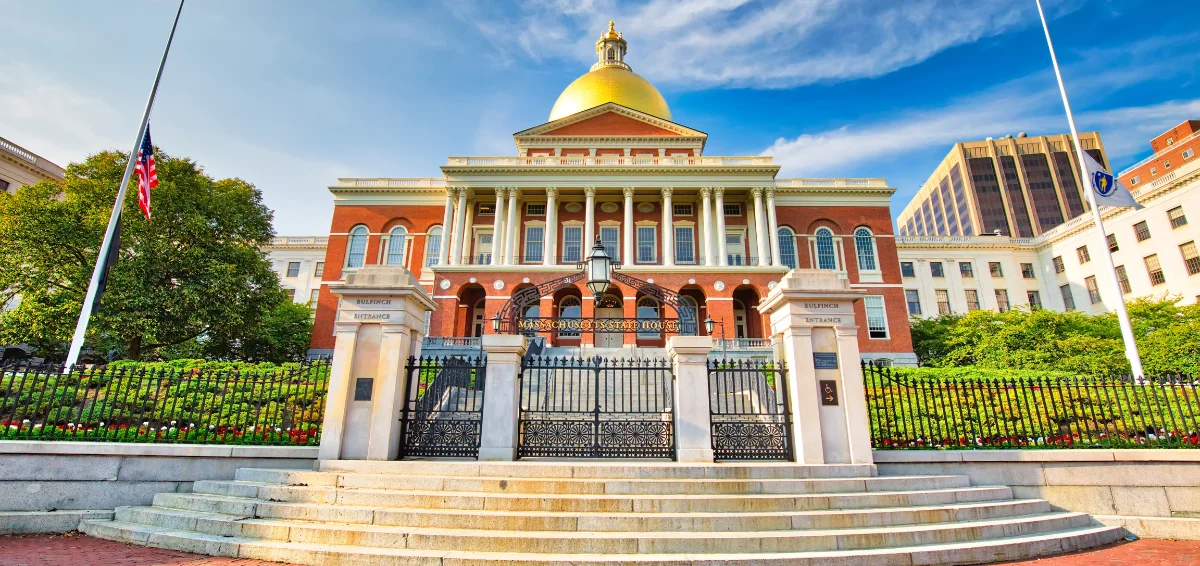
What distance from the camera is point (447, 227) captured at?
34375 millimetres

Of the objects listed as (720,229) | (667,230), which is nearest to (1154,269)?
(720,229)

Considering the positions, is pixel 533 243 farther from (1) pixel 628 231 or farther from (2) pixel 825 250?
(2) pixel 825 250

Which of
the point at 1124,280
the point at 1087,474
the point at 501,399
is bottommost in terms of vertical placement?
the point at 1087,474

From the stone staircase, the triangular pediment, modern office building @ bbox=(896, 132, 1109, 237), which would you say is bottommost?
the stone staircase

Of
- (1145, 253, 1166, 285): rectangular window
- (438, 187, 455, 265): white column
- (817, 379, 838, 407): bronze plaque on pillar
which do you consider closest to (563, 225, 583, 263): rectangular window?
(438, 187, 455, 265): white column

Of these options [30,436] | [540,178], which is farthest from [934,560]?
[540,178]

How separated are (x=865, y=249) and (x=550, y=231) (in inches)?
834

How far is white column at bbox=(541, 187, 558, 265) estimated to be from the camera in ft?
111

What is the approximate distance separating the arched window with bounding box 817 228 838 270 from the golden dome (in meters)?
14.5

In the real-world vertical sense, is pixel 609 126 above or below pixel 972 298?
above

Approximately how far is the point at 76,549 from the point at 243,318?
777 inches

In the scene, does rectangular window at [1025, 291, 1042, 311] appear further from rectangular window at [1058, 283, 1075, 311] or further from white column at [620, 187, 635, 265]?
white column at [620, 187, 635, 265]

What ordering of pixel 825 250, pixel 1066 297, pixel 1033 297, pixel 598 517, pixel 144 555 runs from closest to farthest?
pixel 144 555 < pixel 598 517 < pixel 825 250 < pixel 1066 297 < pixel 1033 297

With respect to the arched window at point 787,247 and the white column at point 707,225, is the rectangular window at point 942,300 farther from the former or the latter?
the white column at point 707,225
